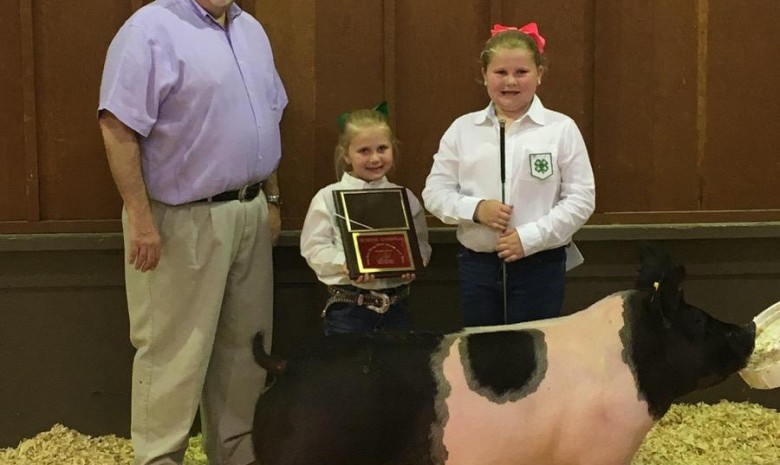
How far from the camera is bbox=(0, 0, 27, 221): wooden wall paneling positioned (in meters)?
3.07

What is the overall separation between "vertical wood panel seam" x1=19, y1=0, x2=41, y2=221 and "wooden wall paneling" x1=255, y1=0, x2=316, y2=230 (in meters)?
0.79

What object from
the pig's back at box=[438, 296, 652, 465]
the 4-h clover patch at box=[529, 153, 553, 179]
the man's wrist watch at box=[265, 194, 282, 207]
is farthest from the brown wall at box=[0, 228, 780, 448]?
the pig's back at box=[438, 296, 652, 465]

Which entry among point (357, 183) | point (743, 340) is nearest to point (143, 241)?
point (357, 183)

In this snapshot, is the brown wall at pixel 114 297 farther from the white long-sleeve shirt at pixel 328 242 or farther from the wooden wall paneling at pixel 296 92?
the white long-sleeve shirt at pixel 328 242

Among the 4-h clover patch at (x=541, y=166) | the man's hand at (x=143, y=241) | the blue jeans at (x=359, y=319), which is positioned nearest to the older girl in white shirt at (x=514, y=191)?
the 4-h clover patch at (x=541, y=166)

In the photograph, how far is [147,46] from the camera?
98.2 inches

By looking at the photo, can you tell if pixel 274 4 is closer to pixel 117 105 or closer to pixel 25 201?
pixel 117 105

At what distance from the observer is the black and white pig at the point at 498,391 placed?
1.87m

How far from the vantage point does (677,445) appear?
10.1ft

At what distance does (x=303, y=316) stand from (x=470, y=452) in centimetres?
148

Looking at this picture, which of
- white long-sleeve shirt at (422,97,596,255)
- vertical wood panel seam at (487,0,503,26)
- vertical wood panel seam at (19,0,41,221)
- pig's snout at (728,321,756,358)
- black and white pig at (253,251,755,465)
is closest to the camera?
black and white pig at (253,251,755,465)

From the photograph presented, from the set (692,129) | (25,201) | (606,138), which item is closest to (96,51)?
(25,201)

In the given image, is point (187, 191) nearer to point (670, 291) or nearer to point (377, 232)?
point (377, 232)

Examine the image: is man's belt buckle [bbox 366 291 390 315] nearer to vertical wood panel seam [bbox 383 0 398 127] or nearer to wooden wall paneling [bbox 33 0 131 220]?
vertical wood panel seam [bbox 383 0 398 127]
